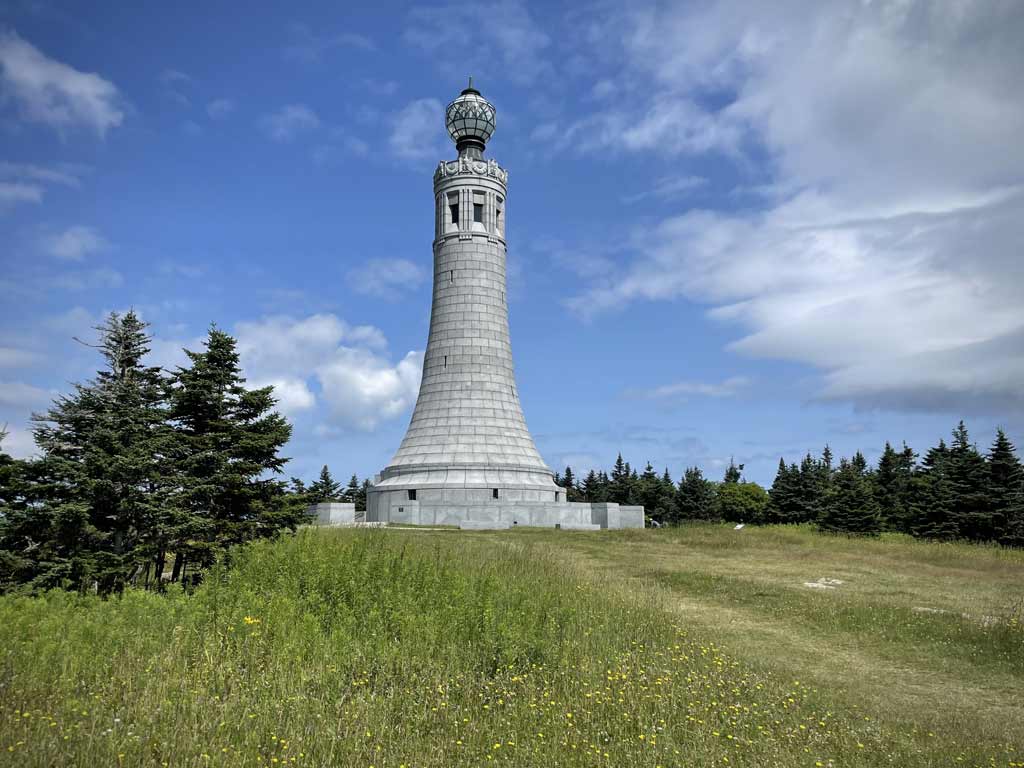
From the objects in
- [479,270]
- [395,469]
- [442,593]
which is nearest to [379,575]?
[442,593]

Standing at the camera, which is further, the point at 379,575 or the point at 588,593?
the point at 588,593

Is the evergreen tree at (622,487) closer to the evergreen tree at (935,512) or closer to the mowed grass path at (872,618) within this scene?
the evergreen tree at (935,512)

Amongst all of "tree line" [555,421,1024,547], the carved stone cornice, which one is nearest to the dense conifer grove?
the carved stone cornice

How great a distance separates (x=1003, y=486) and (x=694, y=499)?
103 feet

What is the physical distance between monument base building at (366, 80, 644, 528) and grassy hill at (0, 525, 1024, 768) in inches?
848

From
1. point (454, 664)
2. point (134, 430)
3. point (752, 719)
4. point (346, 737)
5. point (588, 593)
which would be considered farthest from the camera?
point (134, 430)

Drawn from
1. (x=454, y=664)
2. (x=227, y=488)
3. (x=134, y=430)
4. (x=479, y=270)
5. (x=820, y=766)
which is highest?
(x=479, y=270)

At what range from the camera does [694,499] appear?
73.7 meters

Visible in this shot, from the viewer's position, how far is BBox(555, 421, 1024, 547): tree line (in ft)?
149

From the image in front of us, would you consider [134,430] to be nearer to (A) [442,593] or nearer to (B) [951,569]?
(A) [442,593]

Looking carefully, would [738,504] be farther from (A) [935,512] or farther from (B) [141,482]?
(B) [141,482]

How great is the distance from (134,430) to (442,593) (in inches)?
427

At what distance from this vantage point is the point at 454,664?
8.90 metres

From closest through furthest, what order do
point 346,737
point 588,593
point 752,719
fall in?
point 346,737, point 752,719, point 588,593
